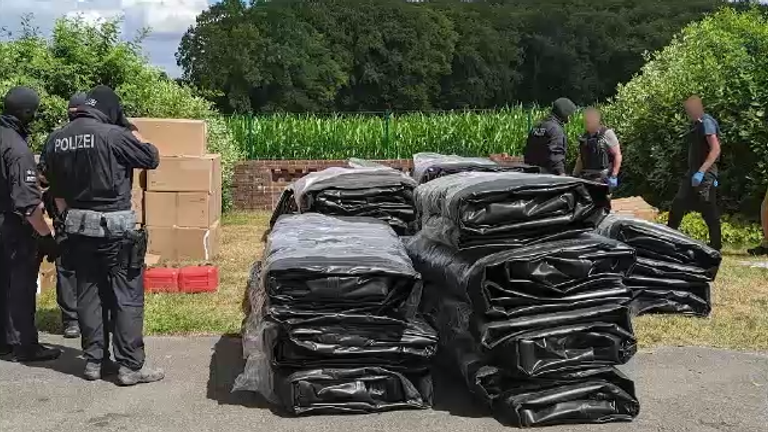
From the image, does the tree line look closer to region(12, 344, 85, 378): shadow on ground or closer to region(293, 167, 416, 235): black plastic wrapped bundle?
region(293, 167, 416, 235): black plastic wrapped bundle

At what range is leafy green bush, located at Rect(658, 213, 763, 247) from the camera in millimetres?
12141

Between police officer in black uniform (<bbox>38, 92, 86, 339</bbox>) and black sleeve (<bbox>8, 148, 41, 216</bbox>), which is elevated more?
A: black sleeve (<bbox>8, 148, 41, 216</bbox>)

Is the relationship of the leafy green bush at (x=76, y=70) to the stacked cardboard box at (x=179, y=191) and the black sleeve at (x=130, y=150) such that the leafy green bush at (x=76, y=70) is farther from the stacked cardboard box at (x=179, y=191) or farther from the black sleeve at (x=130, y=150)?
the black sleeve at (x=130, y=150)

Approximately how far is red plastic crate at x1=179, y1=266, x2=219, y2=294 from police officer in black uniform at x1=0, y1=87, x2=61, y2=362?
231cm

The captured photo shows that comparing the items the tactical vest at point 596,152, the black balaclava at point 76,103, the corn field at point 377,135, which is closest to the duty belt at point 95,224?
the black balaclava at point 76,103

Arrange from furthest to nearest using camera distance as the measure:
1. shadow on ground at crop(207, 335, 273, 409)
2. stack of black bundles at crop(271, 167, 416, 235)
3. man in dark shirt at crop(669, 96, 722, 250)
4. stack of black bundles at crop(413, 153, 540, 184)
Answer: man in dark shirt at crop(669, 96, 722, 250)
stack of black bundles at crop(413, 153, 540, 184)
stack of black bundles at crop(271, 167, 416, 235)
shadow on ground at crop(207, 335, 273, 409)

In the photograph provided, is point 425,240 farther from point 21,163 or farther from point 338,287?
point 21,163

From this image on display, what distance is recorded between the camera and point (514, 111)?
72.7ft

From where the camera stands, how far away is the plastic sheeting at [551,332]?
531cm

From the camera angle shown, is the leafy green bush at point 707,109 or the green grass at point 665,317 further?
the leafy green bush at point 707,109

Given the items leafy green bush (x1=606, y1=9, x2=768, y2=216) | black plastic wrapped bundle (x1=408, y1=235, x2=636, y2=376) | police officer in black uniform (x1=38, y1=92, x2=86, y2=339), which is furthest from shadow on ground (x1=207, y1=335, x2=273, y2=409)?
leafy green bush (x1=606, y1=9, x2=768, y2=216)

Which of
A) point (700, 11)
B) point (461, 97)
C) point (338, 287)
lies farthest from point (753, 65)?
point (700, 11)

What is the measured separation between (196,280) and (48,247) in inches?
91.0

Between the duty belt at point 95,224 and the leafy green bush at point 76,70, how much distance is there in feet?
21.4
